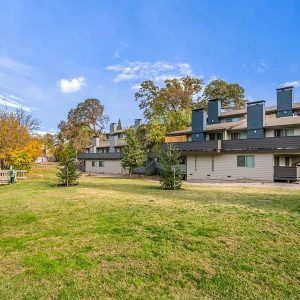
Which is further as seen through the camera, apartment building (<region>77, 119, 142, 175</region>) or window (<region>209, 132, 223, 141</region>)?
apartment building (<region>77, 119, 142, 175</region>)

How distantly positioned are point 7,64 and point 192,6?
44.3 feet

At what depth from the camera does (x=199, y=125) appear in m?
31.4

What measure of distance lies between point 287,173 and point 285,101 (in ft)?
33.8

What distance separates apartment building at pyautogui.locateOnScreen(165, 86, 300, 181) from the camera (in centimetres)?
2497

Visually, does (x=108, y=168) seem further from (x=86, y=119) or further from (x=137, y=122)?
(x=86, y=119)

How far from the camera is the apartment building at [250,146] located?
25.0 metres

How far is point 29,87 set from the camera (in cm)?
2428

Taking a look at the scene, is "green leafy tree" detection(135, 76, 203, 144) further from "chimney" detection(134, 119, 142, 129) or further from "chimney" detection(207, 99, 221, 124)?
"chimney" detection(134, 119, 142, 129)

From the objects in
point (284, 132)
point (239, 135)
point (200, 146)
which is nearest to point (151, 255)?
point (200, 146)

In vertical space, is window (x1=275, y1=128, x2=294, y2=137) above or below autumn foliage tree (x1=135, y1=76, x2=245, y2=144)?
below

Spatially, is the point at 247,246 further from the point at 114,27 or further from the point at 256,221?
the point at 114,27

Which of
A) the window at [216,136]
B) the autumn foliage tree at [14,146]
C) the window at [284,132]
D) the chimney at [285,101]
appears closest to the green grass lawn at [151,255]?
the window at [284,132]

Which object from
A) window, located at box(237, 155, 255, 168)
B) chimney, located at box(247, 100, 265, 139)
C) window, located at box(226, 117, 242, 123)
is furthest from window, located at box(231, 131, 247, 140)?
window, located at box(226, 117, 242, 123)

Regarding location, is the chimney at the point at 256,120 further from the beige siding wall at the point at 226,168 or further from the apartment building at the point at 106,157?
the apartment building at the point at 106,157
